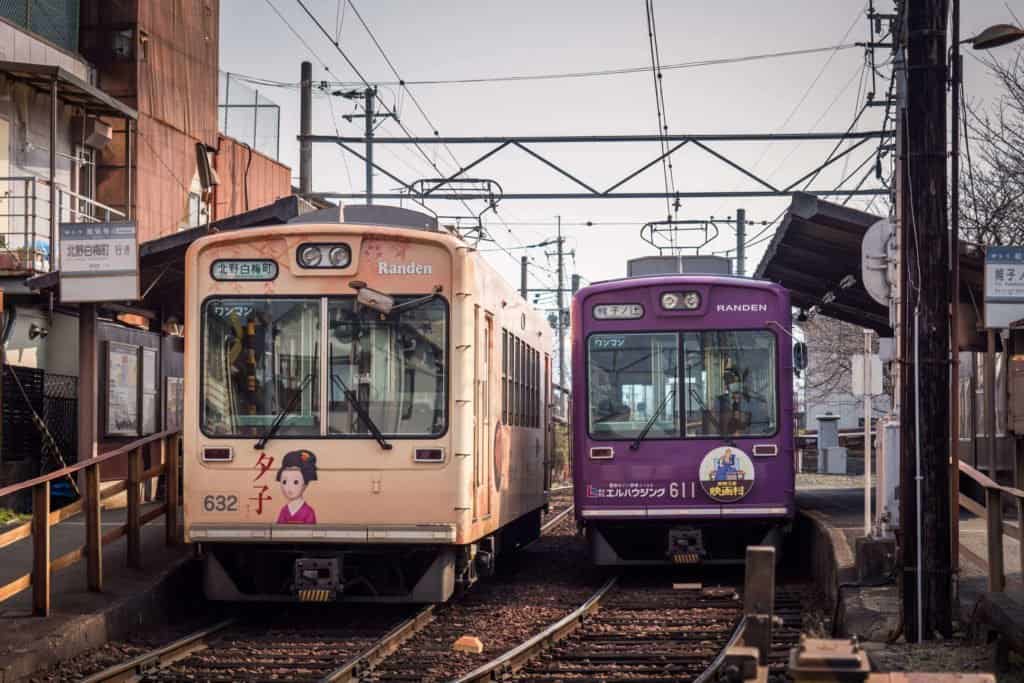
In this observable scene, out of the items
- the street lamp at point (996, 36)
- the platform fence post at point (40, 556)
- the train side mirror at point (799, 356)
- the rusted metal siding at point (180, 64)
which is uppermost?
the rusted metal siding at point (180, 64)

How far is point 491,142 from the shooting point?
23.1 metres

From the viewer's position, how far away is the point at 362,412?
38.5ft

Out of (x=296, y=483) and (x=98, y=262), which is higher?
(x=98, y=262)

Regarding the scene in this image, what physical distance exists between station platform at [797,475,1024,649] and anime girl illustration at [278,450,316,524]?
163 inches

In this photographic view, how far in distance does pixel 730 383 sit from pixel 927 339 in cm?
536

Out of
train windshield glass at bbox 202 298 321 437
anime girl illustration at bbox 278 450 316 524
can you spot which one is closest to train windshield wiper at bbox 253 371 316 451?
train windshield glass at bbox 202 298 321 437

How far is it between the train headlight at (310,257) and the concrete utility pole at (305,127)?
11.1 meters

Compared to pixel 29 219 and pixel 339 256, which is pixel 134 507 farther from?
pixel 29 219

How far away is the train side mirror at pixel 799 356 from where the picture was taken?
15.5 metres

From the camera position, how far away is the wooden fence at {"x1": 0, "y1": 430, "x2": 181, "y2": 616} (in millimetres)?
10508

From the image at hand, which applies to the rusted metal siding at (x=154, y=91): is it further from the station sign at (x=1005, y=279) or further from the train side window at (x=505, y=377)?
the station sign at (x=1005, y=279)

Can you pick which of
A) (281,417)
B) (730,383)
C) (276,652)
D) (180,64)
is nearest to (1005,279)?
(730,383)

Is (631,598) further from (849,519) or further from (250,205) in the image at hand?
(250,205)

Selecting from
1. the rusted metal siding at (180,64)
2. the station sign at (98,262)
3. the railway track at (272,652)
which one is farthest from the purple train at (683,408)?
the rusted metal siding at (180,64)
